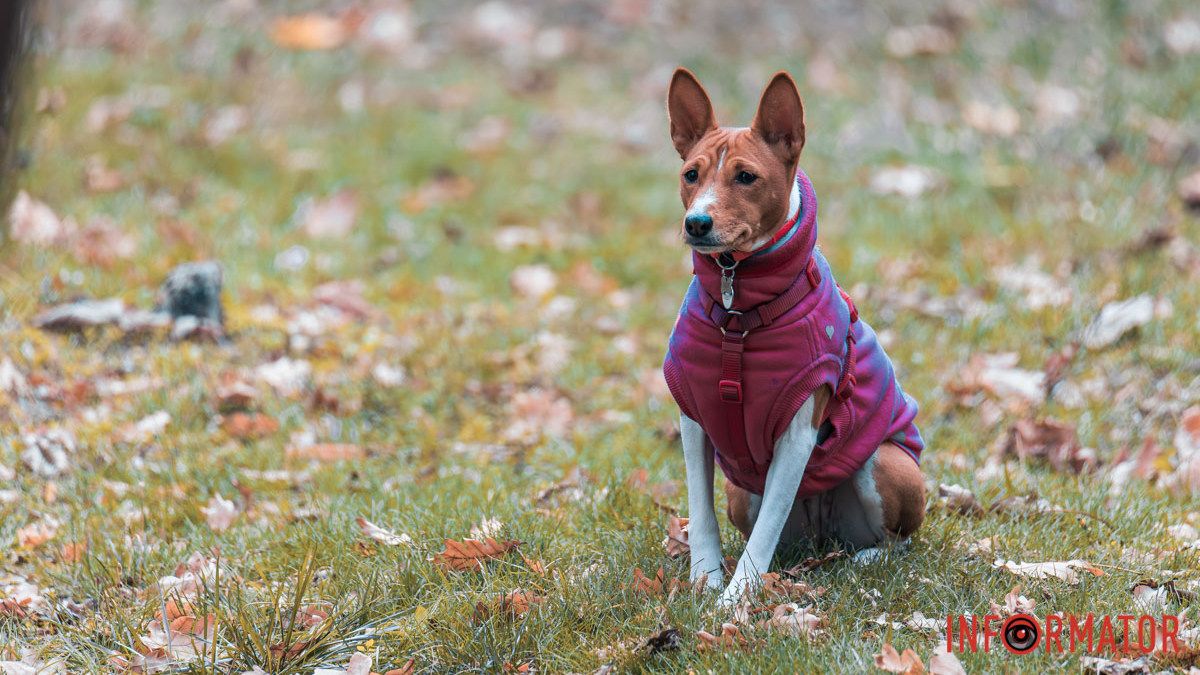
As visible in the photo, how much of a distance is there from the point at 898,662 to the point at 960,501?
133 cm

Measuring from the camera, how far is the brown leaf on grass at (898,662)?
2846mm

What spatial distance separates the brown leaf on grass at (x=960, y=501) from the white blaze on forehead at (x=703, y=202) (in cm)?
161

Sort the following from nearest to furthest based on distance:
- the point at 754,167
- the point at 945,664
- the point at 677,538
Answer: the point at 945,664 < the point at 754,167 < the point at 677,538

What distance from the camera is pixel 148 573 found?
3.81 metres

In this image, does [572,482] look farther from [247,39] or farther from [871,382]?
[247,39]

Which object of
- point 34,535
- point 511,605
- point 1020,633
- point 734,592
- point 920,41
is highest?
point 920,41

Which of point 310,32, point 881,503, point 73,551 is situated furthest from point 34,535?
point 310,32

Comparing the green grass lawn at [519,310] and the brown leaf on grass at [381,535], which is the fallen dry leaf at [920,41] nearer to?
the green grass lawn at [519,310]

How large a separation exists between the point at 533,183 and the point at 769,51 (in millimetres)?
2966

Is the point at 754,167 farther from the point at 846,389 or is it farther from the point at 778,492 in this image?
the point at 778,492

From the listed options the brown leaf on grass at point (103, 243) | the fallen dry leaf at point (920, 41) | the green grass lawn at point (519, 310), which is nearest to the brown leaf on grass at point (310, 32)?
the green grass lawn at point (519, 310)

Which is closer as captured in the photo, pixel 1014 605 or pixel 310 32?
pixel 1014 605

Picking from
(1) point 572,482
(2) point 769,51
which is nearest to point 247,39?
(2) point 769,51

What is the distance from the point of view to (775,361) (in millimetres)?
3230
